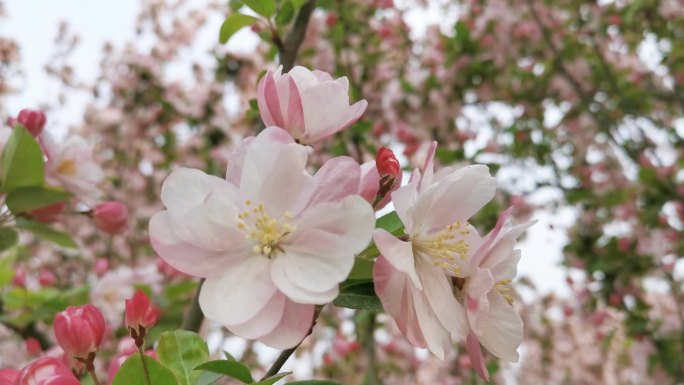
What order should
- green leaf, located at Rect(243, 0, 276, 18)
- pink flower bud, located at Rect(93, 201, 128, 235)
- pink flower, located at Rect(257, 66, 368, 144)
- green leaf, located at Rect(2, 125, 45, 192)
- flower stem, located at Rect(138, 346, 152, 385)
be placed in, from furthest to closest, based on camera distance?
pink flower bud, located at Rect(93, 201, 128, 235), green leaf, located at Rect(243, 0, 276, 18), green leaf, located at Rect(2, 125, 45, 192), pink flower, located at Rect(257, 66, 368, 144), flower stem, located at Rect(138, 346, 152, 385)

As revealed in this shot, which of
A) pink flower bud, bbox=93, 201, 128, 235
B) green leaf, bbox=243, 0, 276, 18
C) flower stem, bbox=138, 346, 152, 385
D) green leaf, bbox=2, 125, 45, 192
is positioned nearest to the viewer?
flower stem, bbox=138, 346, 152, 385

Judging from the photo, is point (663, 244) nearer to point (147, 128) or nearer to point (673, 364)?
point (673, 364)

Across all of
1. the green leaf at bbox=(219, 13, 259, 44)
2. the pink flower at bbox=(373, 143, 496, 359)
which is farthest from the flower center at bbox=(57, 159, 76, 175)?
the pink flower at bbox=(373, 143, 496, 359)

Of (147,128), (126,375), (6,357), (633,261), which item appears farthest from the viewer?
(147,128)

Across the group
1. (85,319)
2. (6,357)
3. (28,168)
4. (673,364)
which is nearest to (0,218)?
(28,168)

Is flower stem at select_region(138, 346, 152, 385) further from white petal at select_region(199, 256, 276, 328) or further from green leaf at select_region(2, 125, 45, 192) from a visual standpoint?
green leaf at select_region(2, 125, 45, 192)

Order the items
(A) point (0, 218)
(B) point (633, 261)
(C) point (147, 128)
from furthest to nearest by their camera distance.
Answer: (C) point (147, 128), (B) point (633, 261), (A) point (0, 218)

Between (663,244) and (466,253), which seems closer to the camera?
(466,253)

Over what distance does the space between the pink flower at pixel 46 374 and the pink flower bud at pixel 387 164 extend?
0.35 meters

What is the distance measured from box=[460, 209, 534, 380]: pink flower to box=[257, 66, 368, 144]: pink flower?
21 centimetres

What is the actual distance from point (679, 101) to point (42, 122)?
267 cm

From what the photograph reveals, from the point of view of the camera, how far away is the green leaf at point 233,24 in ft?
3.52

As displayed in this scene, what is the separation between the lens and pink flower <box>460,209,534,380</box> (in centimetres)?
59

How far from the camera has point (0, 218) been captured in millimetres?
1084
